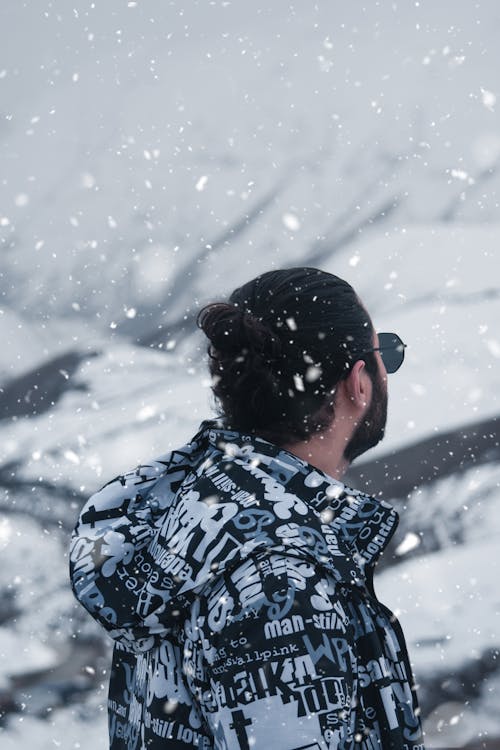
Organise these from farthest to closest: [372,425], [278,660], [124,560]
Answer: [372,425] < [124,560] < [278,660]

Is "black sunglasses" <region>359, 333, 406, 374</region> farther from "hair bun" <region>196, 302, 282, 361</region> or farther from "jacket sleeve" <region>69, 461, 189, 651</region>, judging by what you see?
"jacket sleeve" <region>69, 461, 189, 651</region>

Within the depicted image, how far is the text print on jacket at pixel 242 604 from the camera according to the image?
1.56 ft

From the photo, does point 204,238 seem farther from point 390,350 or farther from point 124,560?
point 124,560

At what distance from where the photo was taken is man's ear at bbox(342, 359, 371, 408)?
Answer: 0.67 metres

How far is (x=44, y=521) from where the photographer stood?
1.77m

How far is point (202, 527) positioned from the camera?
1.73 ft

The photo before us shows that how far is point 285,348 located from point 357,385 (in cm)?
9

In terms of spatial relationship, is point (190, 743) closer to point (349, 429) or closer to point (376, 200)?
point (349, 429)

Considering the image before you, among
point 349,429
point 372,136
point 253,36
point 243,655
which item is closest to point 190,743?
point 243,655

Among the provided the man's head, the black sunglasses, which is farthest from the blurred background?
the man's head

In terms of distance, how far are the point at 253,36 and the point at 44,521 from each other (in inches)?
54.3

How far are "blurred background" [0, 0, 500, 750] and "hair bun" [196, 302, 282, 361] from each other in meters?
1.17

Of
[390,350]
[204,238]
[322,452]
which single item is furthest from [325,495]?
[204,238]

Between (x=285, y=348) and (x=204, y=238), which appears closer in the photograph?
(x=285, y=348)
